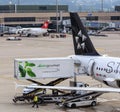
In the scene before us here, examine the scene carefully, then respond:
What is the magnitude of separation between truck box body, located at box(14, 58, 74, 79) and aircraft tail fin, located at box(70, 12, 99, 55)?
297 cm

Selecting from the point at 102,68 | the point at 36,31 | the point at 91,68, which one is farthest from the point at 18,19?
the point at 102,68

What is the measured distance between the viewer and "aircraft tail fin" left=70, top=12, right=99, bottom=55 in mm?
41031

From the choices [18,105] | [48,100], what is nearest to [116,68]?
[48,100]

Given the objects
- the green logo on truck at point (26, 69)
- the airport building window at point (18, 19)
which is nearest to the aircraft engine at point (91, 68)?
the green logo on truck at point (26, 69)

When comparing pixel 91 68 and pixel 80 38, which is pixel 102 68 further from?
pixel 80 38

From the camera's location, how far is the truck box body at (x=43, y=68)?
122ft

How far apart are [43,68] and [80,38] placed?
545 centimetres

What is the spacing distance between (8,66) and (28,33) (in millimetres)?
86717

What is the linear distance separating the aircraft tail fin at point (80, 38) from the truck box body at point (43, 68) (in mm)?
2968

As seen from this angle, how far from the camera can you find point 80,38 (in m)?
41.1

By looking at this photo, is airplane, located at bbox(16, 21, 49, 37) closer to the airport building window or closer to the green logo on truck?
the airport building window

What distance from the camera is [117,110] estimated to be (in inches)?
1383

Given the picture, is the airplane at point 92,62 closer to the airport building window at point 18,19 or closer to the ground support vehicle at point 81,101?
the ground support vehicle at point 81,101

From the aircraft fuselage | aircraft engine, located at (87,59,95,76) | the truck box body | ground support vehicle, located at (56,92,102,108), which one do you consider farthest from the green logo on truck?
aircraft engine, located at (87,59,95,76)
